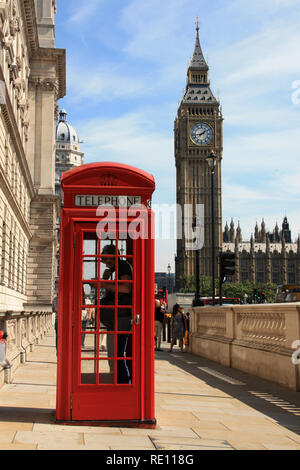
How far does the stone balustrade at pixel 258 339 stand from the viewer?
9.79m

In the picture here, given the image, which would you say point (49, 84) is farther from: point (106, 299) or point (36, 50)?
point (106, 299)

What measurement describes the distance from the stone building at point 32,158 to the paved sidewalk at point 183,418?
20.5 m

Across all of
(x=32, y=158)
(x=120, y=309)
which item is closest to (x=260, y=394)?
(x=120, y=309)

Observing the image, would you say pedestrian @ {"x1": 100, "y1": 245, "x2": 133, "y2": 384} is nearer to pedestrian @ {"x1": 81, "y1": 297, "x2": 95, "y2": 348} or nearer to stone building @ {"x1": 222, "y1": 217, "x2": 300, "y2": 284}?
pedestrian @ {"x1": 81, "y1": 297, "x2": 95, "y2": 348}

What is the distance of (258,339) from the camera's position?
11.7 metres

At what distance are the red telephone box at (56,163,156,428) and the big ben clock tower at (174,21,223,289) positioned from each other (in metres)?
125

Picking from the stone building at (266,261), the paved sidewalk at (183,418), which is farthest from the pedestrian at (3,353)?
the stone building at (266,261)

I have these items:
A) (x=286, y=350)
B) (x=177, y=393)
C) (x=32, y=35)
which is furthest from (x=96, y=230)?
(x=32, y=35)

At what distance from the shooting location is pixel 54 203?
44.6 meters

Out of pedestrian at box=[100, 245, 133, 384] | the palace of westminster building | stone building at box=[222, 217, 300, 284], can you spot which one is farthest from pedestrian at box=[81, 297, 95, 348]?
stone building at box=[222, 217, 300, 284]

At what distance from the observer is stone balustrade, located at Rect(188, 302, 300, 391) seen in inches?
385
